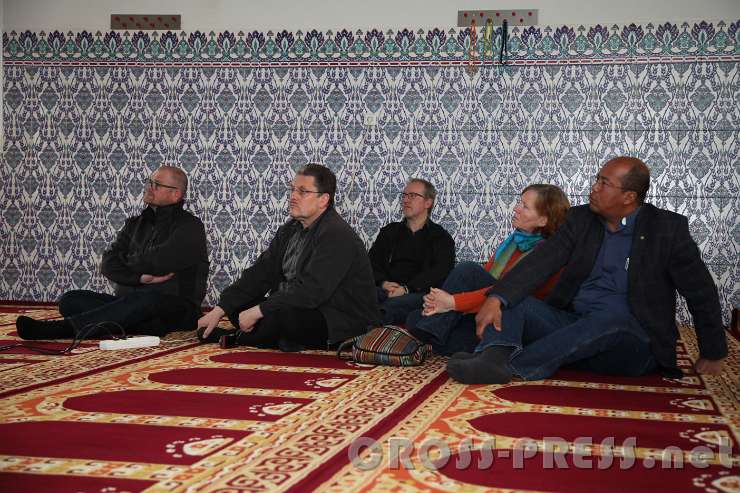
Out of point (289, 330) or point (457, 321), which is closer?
point (457, 321)

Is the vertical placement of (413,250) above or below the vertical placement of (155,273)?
above

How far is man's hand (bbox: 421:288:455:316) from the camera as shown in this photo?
11.5 ft

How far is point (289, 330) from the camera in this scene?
13.2 ft

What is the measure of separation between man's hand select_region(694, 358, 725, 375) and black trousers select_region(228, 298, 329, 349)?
1.76 m

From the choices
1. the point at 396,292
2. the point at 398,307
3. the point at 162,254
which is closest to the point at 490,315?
the point at 398,307

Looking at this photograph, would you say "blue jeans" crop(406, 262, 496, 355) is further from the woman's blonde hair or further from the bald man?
the bald man

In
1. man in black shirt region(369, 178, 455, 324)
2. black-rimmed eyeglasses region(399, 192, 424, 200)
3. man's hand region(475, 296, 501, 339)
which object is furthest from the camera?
black-rimmed eyeglasses region(399, 192, 424, 200)

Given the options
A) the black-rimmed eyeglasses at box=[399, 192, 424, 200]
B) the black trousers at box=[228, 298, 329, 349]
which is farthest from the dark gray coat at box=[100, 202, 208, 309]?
the black-rimmed eyeglasses at box=[399, 192, 424, 200]

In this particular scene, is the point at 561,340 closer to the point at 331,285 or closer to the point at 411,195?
the point at 331,285

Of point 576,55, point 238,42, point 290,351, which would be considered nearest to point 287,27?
point 238,42

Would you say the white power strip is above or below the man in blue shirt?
below

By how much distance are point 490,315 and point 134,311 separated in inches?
83.5

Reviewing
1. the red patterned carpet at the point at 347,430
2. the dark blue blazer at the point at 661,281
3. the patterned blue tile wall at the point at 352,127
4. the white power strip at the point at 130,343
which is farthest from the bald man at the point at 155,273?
the dark blue blazer at the point at 661,281

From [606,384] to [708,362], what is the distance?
443 mm
